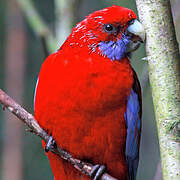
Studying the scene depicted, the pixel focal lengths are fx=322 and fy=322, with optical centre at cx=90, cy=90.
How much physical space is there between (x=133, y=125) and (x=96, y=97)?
38cm

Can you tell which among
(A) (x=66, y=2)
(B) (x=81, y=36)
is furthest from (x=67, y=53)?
(A) (x=66, y=2)

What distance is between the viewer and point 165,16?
154cm

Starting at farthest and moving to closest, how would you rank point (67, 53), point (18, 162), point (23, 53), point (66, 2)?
point (23, 53) → point (18, 162) → point (66, 2) → point (67, 53)

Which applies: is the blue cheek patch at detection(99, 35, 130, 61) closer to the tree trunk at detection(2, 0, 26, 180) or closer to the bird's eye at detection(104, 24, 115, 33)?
the bird's eye at detection(104, 24, 115, 33)

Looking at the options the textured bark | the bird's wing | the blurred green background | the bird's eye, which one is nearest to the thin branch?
the bird's wing

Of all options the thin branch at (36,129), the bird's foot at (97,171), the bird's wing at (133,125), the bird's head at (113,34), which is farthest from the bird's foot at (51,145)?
the bird's head at (113,34)

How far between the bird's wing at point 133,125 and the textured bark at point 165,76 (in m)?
0.57

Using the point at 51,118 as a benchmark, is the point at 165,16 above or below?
above

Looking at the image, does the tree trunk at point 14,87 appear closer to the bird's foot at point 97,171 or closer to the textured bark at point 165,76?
the bird's foot at point 97,171

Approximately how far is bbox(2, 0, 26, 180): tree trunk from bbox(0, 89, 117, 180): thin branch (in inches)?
102

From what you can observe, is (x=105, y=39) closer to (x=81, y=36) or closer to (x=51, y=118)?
(x=81, y=36)

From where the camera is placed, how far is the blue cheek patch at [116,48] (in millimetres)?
2143

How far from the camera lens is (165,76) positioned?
4.87 feet

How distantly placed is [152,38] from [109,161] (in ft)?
3.04
